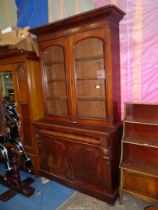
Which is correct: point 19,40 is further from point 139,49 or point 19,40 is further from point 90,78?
point 139,49

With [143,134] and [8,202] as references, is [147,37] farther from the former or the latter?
[8,202]

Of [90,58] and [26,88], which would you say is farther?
[26,88]

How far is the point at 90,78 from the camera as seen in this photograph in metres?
2.21

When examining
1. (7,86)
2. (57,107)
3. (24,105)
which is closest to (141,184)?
(57,107)

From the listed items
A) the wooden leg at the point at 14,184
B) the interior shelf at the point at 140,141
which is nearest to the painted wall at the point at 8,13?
the wooden leg at the point at 14,184

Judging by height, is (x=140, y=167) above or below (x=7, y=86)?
below

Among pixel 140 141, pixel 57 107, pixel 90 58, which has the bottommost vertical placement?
pixel 140 141

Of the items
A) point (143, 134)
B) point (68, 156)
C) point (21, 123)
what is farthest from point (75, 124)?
point (21, 123)

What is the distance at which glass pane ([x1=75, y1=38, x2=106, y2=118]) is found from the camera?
2.09m

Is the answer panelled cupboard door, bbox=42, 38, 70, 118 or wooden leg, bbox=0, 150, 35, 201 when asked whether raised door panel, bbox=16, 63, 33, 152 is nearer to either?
panelled cupboard door, bbox=42, 38, 70, 118

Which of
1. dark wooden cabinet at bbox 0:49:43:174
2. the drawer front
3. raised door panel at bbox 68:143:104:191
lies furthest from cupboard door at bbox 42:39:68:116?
the drawer front

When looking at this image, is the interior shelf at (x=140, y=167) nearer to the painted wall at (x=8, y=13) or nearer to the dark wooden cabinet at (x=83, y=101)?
the dark wooden cabinet at (x=83, y=101)

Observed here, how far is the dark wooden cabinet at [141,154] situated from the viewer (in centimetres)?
187

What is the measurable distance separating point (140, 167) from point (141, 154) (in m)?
0.19
